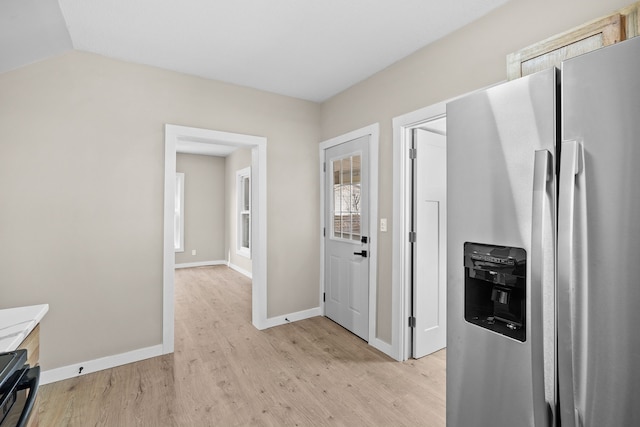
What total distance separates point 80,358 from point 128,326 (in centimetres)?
38

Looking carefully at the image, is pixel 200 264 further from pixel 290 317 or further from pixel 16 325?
pixel 16 325

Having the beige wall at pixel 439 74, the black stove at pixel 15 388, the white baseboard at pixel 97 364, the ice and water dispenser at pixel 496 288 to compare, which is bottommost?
the white baseboard at pixel 97 364

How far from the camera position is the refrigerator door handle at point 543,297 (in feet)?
3.18

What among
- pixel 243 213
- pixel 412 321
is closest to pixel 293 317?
pixel 412 321

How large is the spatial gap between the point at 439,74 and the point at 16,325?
9.24 ft

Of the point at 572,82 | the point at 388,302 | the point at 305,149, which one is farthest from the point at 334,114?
the point at 572,82

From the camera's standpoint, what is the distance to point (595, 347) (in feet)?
2.89

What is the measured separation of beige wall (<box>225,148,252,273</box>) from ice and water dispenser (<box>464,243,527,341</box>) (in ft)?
17.1

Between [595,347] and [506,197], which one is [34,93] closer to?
[506,197]

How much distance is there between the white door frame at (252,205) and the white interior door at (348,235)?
77cm

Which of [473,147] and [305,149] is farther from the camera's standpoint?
[305,149]

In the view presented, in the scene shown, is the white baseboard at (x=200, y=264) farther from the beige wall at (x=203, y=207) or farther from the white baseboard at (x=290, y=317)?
the white baseboard at (x=290, y=317)

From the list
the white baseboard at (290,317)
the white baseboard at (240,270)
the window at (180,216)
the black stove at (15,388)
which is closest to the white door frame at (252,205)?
the white baseboard at (290,317)

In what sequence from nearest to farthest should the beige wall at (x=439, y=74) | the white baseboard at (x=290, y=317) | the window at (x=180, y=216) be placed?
the beige wall at (x=439, y=74)
the white baseboard at (x=290, y=317)
the window at (x=180, y=216)
